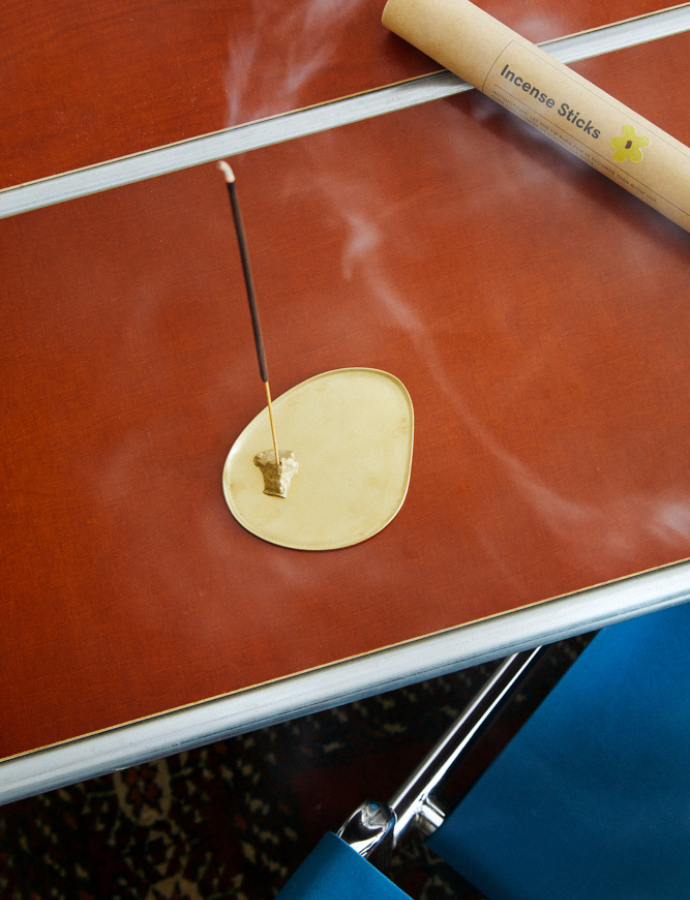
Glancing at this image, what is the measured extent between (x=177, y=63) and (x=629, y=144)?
0.46 m

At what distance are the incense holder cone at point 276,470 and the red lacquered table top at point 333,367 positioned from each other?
4 cm

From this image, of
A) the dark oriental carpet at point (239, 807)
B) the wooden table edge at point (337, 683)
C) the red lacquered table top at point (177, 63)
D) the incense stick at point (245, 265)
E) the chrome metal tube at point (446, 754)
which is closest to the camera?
the incense stick at point (245, 265)

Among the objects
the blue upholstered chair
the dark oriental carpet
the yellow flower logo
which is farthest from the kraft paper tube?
the dark oriental carpet

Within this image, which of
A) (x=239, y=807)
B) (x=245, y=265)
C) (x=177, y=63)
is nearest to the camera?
(x=245, y=265)

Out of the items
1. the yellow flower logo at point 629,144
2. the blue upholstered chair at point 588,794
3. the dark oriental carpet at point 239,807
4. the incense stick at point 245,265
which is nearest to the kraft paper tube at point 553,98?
the yellow flower logo at point 629,144

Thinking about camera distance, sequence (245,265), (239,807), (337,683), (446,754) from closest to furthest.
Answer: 1. (245,265)
2. (337,683)
3. (446,754)
4. (239,807)

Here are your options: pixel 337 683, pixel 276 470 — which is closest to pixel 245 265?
pixel 276 470

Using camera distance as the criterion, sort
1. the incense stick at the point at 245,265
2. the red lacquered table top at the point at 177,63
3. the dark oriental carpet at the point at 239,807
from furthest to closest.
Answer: the dark oriental carpet at the point at 239,807
the red lacquered table top at the point at 177,63
the incense stick at the point at 245,265

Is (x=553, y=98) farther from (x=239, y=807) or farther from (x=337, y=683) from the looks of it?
(x=239, y=807)

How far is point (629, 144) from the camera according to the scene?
25.9 inches

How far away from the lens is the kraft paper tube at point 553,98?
25.8 inches

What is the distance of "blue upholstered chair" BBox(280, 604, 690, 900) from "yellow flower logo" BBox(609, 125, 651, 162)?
0.50m

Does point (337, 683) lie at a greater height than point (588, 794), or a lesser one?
lesser

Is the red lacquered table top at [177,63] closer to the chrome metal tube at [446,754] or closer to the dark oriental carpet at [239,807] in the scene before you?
the chrome metal tube at [446,754]
